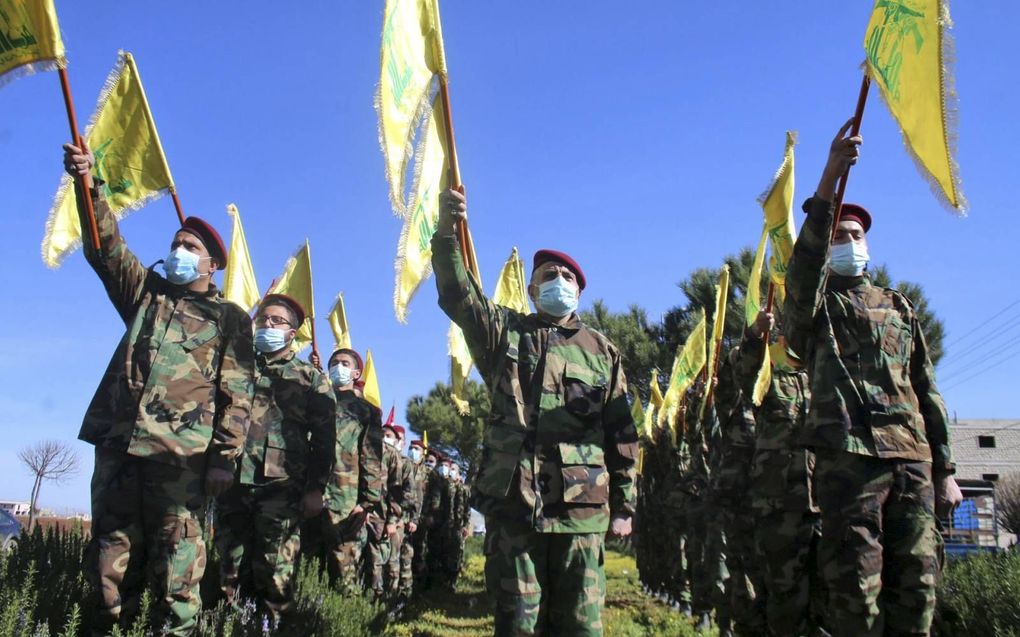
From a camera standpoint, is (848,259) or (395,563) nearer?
(848,259)

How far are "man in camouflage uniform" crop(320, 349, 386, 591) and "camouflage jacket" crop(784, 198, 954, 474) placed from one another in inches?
180

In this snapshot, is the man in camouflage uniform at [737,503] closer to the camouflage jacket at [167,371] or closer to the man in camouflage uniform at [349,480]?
the man in camouflage uniform at [349,480]

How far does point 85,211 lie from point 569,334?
2.65 m

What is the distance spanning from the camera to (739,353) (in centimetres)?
563

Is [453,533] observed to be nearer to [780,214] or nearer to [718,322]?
[718,322]

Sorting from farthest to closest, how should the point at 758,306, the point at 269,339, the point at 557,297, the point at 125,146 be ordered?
the point at 758,306, the point at 269,339, the point at 125,146, the point at 557,297

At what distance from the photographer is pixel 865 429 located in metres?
3.63

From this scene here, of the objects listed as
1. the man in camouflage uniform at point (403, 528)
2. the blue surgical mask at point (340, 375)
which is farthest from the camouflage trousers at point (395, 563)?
the blue surgical mask at point (340, 375)

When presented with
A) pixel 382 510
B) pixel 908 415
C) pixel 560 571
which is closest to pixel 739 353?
pixel 908 415

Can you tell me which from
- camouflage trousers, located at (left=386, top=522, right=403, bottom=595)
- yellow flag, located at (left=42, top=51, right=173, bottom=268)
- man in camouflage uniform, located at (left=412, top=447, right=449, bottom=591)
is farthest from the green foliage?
yellow flag, located at (left=42, top=51, right=173, bottom=268)

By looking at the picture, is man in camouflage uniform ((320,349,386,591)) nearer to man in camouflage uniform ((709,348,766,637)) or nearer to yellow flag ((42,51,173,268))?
yellow flag ((42,51,173,268))

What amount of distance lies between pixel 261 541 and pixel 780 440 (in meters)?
3.82

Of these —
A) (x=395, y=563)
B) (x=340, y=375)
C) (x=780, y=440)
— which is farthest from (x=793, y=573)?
(x=395, y=563)

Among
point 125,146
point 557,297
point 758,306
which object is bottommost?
point 557,297
